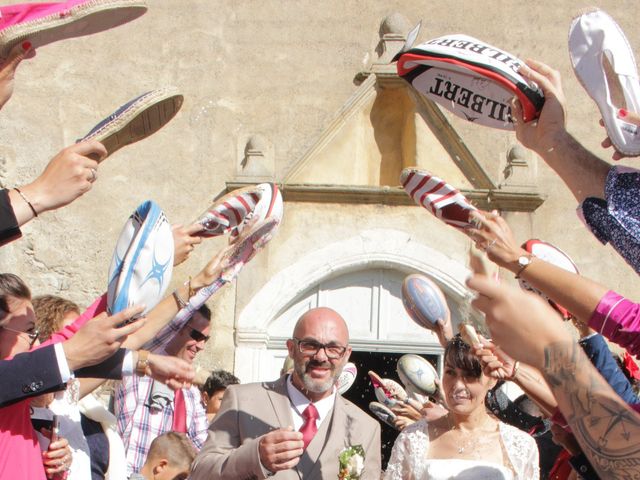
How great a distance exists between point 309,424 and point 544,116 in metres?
1.78

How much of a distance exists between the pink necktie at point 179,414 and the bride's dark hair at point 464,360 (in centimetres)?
225

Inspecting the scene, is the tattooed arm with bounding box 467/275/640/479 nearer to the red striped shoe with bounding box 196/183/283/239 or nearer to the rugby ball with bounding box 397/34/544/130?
the rugby ball with bounding box 397/34/544/130

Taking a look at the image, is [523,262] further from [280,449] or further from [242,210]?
[242,210]

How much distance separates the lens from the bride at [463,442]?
15.0 feet

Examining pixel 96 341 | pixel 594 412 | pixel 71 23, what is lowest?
pixel 594 412

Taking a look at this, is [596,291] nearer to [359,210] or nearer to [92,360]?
[92,360]

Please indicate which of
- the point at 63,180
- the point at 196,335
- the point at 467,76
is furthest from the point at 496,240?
the point at 196,335

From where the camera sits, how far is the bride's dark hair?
471 centimetres

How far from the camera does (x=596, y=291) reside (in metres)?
3.05

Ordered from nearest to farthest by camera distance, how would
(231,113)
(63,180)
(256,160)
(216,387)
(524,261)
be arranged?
(524,261) < (63,180) < (216,387) < (256,160) < (231,113)

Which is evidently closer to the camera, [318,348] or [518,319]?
[518,319]

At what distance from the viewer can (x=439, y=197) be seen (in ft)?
15.2

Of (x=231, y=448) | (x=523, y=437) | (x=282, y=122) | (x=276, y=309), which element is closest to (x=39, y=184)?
A: (x=231, y=448)

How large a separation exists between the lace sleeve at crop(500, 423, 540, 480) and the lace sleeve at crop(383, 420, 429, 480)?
1.17 feet
